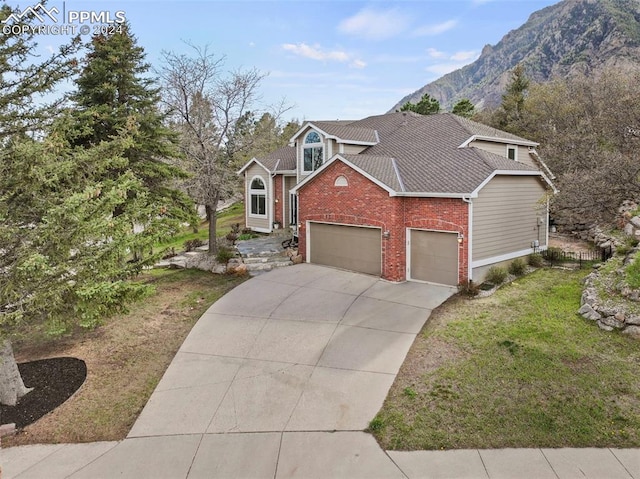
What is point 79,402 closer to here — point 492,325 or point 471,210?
point 492,325

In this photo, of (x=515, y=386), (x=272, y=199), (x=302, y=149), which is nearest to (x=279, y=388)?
(x=515, y=386)

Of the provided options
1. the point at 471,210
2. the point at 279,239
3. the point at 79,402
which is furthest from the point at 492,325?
the point at 279,239

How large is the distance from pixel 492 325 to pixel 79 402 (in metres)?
9.50

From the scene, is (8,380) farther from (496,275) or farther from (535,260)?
(535,260)

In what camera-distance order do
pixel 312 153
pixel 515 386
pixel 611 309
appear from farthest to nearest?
pixel 312 153 < pixel 611 309 < pixel 515 386

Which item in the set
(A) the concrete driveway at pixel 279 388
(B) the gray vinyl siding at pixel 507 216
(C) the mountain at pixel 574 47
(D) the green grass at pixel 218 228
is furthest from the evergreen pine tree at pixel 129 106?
(C) the mountain at pixel 574 47

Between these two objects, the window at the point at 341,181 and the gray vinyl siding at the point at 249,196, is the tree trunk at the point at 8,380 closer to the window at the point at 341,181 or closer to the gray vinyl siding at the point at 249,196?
the window at the point at 341,181

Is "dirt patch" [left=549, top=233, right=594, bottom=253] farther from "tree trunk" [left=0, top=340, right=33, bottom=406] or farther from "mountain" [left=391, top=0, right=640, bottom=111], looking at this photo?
"mountain" [left=391, top=0, right=640, bottom=111]

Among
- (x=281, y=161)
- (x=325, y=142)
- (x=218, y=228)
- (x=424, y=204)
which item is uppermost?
(x=325, y=142)

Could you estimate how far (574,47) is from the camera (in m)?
87.4

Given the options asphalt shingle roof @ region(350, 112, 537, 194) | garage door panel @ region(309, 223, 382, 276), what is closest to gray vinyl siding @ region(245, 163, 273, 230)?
asphalt shingle roof @ region(350, 112, 537, 194)

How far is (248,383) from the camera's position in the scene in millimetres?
8234

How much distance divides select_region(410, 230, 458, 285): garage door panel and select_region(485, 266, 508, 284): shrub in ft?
4.08

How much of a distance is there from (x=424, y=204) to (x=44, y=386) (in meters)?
11.9
